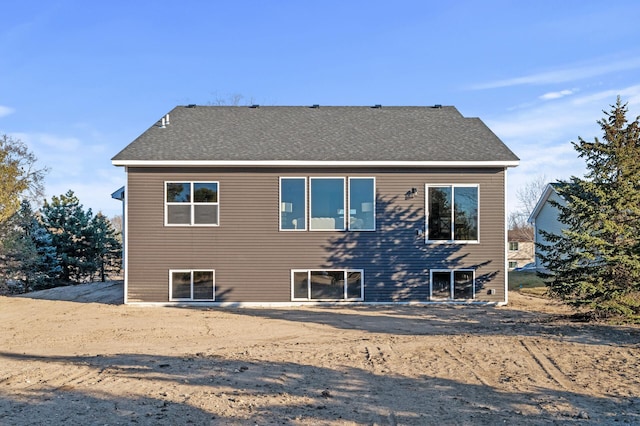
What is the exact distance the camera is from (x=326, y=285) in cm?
1496

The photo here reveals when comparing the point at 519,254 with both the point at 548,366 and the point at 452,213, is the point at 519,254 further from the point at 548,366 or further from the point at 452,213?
the point at 548,366

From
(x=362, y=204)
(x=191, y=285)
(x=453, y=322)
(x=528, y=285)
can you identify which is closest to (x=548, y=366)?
(x=453, y=322)

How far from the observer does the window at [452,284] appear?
1495 centimetres

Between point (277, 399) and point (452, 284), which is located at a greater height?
point (452, 284)

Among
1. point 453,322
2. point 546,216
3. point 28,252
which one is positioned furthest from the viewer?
point 546,216

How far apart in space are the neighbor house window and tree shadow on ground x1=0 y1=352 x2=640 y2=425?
297 inches

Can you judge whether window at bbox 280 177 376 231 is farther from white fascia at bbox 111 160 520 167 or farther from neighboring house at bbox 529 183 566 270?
neighboring house at bbox 529 183 566 270

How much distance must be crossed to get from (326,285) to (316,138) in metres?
4.47

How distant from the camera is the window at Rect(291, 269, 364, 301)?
587 inches

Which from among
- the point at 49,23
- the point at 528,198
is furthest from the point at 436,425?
the point at 528,198

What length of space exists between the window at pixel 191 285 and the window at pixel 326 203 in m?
2.56

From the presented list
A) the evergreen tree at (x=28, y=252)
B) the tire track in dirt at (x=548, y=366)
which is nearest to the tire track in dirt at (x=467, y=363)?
the tire track in dirt at (x=548, y=366)

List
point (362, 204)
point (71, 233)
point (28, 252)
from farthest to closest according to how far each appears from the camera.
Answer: point (71, 233) < point (28, 252) < point (362, 204)

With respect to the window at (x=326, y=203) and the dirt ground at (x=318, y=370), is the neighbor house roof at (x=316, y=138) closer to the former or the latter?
the window at (x=326, y=203)
